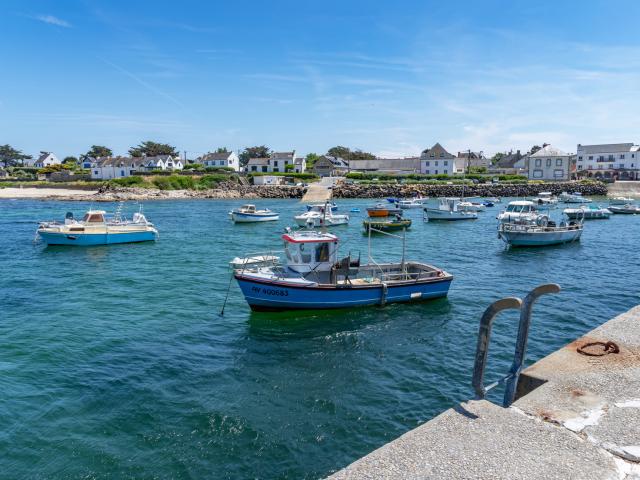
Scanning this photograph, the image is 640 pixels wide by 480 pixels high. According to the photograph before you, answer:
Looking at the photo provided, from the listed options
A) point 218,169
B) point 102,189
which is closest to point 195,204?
point 102,189

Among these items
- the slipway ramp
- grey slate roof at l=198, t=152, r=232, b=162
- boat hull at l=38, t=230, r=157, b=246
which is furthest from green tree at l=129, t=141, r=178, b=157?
boat hull at l=38, t=230, r=157, b=246

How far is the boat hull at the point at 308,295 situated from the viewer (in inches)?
794

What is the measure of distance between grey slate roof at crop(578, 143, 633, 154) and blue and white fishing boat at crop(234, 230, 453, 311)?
131837 millimetres

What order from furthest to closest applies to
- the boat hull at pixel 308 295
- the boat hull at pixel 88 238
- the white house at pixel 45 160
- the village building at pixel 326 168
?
the white house at pixel 45 160, the village building at pixel 326 168, the boat hull at pixel 88 238, the boat hull at pixel 308 295

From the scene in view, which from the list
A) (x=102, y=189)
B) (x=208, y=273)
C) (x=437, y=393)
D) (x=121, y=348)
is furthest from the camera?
(x=102, y=189)

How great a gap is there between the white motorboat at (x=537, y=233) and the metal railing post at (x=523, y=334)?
30580 millimetres

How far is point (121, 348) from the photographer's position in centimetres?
1734

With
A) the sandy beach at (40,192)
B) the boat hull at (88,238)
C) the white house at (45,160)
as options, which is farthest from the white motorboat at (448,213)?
the white house at (45,160)

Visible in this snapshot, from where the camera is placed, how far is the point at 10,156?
162m

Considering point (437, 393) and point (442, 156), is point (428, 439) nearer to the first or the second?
point (437, 393)

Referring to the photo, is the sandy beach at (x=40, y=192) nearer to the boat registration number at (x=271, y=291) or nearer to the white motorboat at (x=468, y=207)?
the white motorboat at (x=468, y=207)

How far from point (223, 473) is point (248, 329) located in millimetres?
A: 9220

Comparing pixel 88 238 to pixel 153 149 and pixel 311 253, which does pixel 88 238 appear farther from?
pixel 153 149

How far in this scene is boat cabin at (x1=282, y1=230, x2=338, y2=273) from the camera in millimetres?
21125
